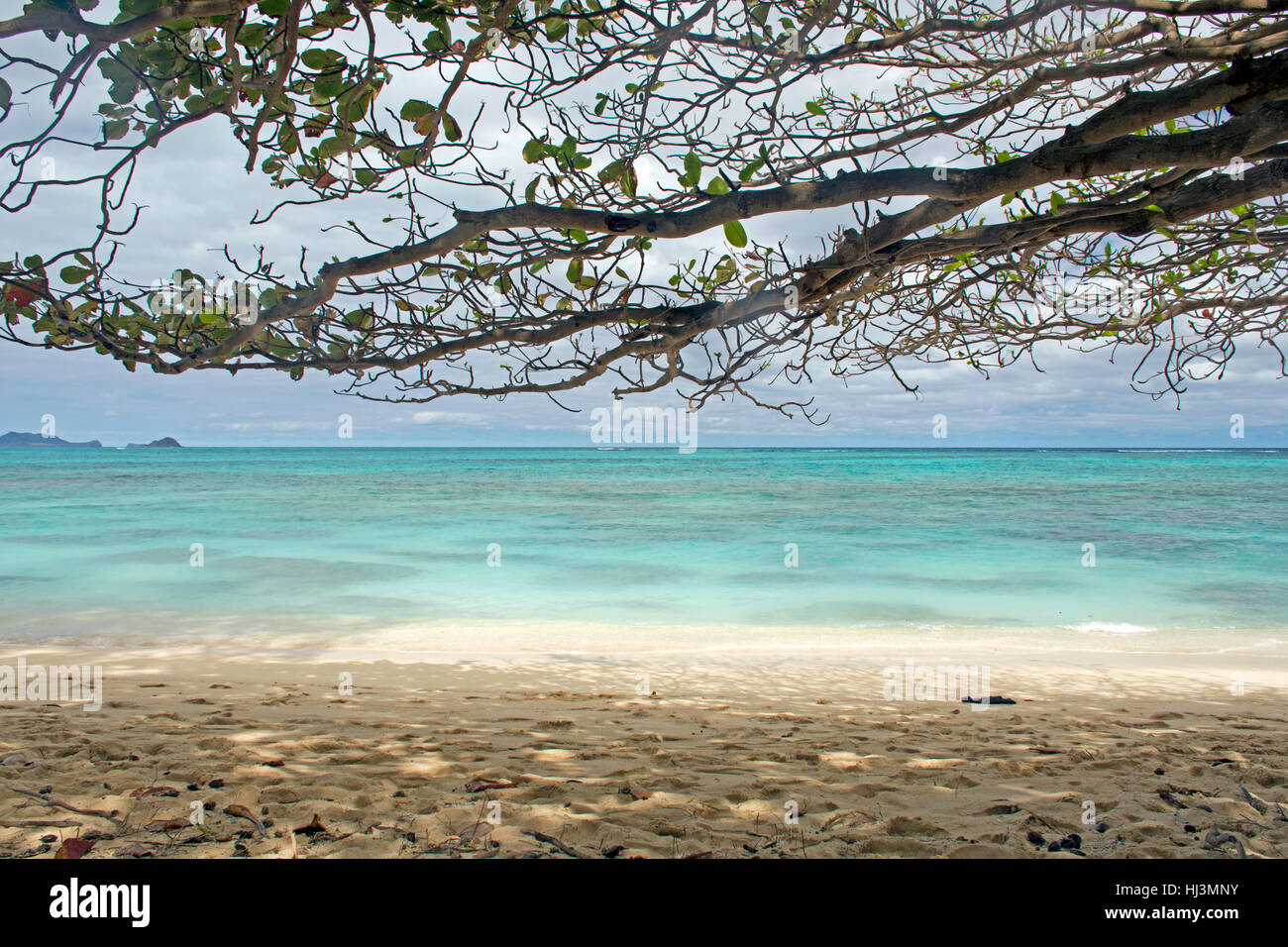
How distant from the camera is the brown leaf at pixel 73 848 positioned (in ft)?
7.39

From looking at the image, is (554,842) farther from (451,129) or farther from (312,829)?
(451,129)

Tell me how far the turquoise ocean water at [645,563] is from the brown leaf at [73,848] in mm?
6175

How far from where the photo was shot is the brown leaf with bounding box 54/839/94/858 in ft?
7.39


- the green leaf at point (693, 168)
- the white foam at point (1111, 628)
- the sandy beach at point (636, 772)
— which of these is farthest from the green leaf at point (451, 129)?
the white foam at point (1111, 628)

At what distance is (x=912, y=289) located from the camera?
3764mm

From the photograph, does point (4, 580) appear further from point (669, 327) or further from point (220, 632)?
point (669, 327)

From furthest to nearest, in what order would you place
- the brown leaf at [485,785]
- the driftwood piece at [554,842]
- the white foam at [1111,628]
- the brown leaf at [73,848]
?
1. the white foam at [1111,628]
2. the brown leaf at [485,785]
3. the driftwood piece at [554,842]
4. the brown leaf at [73,848]

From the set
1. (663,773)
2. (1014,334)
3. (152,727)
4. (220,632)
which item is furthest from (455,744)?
(220,632)

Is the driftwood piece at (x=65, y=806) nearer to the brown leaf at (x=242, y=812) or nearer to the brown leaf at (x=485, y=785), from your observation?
the brown leaf at (x=242, y=812)

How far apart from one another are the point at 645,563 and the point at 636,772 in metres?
10.8

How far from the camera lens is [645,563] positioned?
14023 mm

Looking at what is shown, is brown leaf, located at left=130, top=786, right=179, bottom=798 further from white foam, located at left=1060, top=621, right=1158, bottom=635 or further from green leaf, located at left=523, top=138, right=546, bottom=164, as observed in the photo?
white foam, located at left=1060, top=621, right=1158, bottom=635

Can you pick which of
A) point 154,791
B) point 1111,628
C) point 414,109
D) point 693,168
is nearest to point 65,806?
point 154,791

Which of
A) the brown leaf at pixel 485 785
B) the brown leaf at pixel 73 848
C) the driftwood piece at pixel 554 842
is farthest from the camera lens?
the brown leaf at pixel 485 785
